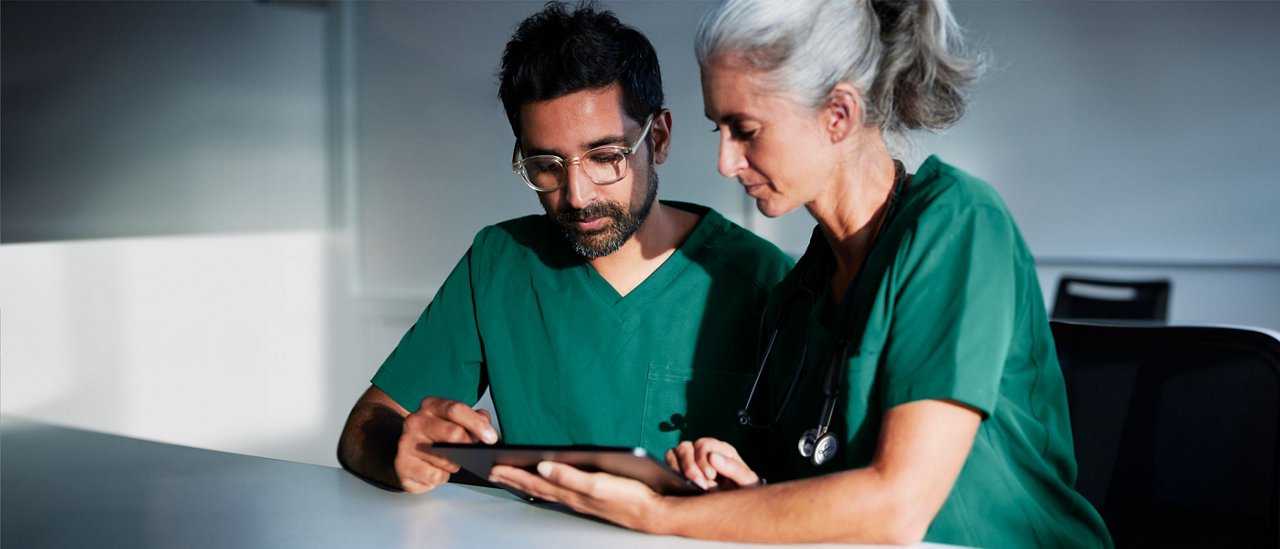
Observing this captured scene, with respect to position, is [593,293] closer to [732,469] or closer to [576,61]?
[576,61]

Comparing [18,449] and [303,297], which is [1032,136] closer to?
[303,297]

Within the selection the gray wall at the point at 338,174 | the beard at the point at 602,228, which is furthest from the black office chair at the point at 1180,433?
the gray wall at the point at 338,174

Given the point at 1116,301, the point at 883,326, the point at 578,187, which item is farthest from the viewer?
the point at 1116,301

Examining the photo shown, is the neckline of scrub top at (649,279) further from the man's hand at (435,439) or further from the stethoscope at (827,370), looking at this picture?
the man's hand at (435,439)

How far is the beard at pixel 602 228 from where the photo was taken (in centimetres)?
163

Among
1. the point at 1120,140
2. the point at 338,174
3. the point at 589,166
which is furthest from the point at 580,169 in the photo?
the point at 338,174

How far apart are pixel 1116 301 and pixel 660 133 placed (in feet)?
8.54

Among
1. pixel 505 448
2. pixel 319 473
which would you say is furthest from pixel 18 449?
pixel 505 448

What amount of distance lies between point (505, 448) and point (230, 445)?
3.31m

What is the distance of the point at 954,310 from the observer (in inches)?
43.5

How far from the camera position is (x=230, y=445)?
406 cm

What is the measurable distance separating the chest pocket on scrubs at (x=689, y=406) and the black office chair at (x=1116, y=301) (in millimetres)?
2376

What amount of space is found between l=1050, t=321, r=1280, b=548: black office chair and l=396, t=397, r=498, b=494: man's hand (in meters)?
0.76

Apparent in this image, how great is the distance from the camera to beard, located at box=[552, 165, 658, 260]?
1626 millimetres
